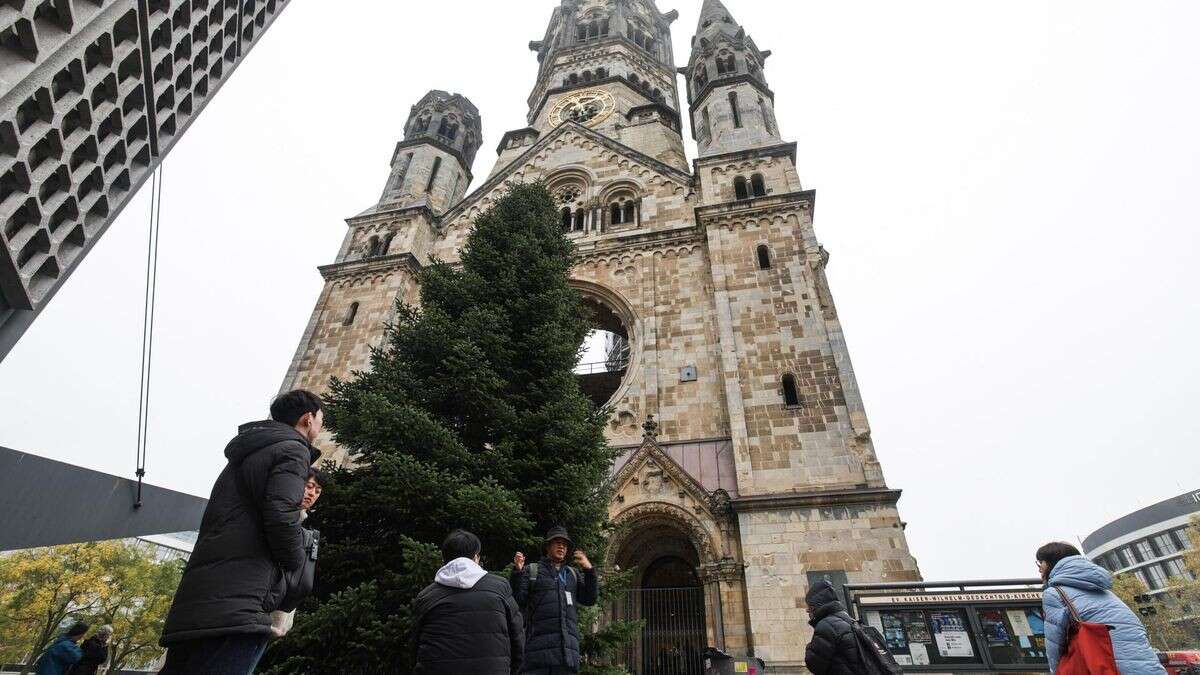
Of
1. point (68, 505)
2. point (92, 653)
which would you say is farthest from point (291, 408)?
point (92, 653)

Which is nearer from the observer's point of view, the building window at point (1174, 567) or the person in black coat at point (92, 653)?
the person in black coat at point (92, 653)

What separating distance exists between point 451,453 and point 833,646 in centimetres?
419

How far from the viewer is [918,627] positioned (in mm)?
5840

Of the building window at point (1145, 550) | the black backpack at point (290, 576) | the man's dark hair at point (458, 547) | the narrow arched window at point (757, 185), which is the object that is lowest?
the black backpack at point (290, 576)

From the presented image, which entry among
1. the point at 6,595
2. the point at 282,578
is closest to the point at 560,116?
the point at 282,578

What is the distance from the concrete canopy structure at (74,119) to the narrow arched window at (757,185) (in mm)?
12604

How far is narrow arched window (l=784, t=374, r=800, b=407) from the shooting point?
1091 cm

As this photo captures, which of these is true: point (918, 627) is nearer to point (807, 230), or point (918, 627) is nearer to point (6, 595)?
point (807, 230)

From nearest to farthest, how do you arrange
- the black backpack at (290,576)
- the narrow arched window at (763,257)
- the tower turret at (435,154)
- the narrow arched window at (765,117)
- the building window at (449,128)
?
1. the black backpack at (290,576)
2. the narrow arched window at (763,257)
3. the narrow arched window at (765,117)
4. the tower turret at (435,154)
5. the building window at (449,128)

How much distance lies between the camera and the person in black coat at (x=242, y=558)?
205 cm

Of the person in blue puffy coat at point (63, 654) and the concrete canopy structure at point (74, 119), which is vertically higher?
the concrete canopy structure at point (74, 119)

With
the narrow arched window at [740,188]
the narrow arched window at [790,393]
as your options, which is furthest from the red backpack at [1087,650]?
the narrow arched window at [740,188]

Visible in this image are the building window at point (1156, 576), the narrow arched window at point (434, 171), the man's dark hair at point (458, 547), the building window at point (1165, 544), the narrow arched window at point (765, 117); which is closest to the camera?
the man's dark hair at point (458, 547)

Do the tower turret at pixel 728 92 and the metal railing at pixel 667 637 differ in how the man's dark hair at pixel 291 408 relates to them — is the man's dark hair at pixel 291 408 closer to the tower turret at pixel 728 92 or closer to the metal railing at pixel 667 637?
the metal railing at pixel 667 637
